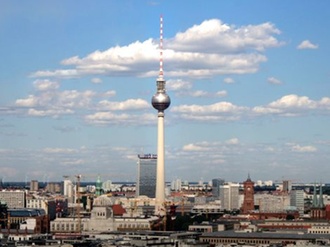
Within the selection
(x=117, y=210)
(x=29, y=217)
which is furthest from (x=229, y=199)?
(x=29, y=217)

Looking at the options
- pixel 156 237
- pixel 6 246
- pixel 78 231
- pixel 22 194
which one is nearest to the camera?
pixel 6 246

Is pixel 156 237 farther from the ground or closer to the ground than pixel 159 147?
closer to the ground

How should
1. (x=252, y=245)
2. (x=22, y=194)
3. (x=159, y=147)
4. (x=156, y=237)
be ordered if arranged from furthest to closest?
1. (x=22, y=194)
2. (x=159, y=147)
3. (x=156, y=237)
4. (x=252, y=245)

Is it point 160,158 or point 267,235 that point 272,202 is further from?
point 267,235

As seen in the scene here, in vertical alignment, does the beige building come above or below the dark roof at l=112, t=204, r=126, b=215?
below

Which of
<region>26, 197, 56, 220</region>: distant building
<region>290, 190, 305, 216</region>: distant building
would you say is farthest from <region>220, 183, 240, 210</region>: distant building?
<region>26, 197, 56, 220</region>: distant building

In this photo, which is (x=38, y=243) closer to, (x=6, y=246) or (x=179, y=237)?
(x=6, y=246)

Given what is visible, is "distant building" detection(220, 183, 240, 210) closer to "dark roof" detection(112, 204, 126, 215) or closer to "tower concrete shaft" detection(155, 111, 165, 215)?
"tower concrete shaft" detection(155, 111, 165, 215)

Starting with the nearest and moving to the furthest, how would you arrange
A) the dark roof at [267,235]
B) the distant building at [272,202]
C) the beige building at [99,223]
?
the dark roof at [267,235], the beige building at [99,223], the distant building at [272,202]

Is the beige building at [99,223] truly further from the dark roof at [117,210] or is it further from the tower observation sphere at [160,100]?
the tower observation sphere at [160,100]

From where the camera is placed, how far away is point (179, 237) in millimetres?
102250

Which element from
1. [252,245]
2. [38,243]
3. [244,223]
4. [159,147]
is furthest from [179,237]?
[159,147]

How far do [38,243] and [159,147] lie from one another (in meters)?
60.4

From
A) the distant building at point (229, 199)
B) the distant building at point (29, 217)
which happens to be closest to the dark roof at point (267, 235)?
the distant building at point (29, 217)
